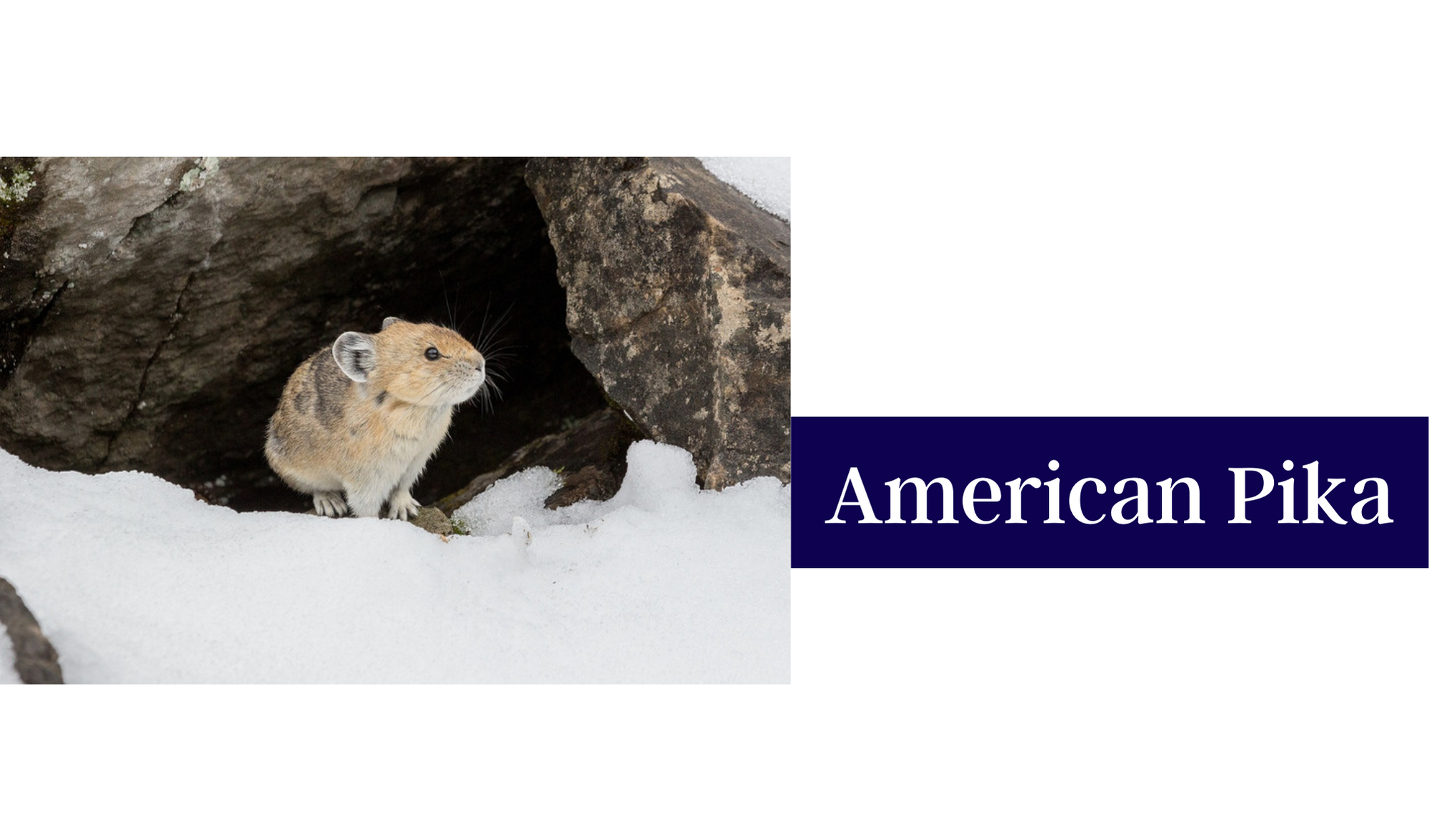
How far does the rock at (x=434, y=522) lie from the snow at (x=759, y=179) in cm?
257

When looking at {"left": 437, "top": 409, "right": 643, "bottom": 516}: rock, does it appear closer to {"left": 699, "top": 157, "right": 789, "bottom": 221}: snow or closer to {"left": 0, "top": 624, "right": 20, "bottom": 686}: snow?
{"left": 699, "top": 157, "right": 789, "bottom": 221}: snow

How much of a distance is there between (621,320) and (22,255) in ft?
10.6

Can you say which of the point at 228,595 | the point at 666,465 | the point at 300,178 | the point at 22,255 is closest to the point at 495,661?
the point at 228,595

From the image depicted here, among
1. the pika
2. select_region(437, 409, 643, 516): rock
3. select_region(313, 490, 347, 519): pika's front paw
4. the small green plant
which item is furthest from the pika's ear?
the small green plant

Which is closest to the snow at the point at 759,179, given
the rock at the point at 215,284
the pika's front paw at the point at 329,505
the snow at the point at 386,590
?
the rock at the point at 215,284

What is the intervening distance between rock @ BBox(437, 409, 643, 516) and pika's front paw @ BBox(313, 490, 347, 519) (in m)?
0.62

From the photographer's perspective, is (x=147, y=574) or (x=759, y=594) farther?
(x=759, y=594)

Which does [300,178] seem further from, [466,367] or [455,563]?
[455,563]

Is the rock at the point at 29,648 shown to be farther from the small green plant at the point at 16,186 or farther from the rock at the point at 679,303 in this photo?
the rock at the point at 679,303

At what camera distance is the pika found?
225 inches

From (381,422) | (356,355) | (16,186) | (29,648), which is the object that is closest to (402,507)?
(381,422)

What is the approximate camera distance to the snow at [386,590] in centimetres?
438

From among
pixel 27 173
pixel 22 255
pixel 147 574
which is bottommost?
pixel 147 574

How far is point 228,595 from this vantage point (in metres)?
4.62
